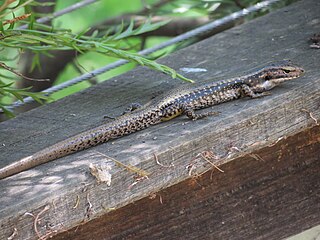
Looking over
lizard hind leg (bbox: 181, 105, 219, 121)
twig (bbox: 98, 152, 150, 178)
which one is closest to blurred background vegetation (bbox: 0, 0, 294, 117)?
lizard hind leg (bbox: 181, 105, 219, 121)

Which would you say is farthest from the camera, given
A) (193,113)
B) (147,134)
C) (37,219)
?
(193,113)

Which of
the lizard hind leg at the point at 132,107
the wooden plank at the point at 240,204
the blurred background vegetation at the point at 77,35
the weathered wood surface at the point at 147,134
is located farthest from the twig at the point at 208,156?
the lizard hind leg at the point at 132,107

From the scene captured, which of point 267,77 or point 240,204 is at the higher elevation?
point 267,77

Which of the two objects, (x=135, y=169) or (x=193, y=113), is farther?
(x=193, y=113)

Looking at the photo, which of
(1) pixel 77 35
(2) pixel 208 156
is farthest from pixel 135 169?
(1) pixel 77 35

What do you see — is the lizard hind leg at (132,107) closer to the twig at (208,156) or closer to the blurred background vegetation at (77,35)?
the blurred background vegetation at (77,35)

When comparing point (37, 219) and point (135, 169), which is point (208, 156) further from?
point (37, 219)

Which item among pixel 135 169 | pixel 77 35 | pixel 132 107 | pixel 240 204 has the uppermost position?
pixel 77 35

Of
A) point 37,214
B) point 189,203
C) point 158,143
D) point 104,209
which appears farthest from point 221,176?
point 37,214
